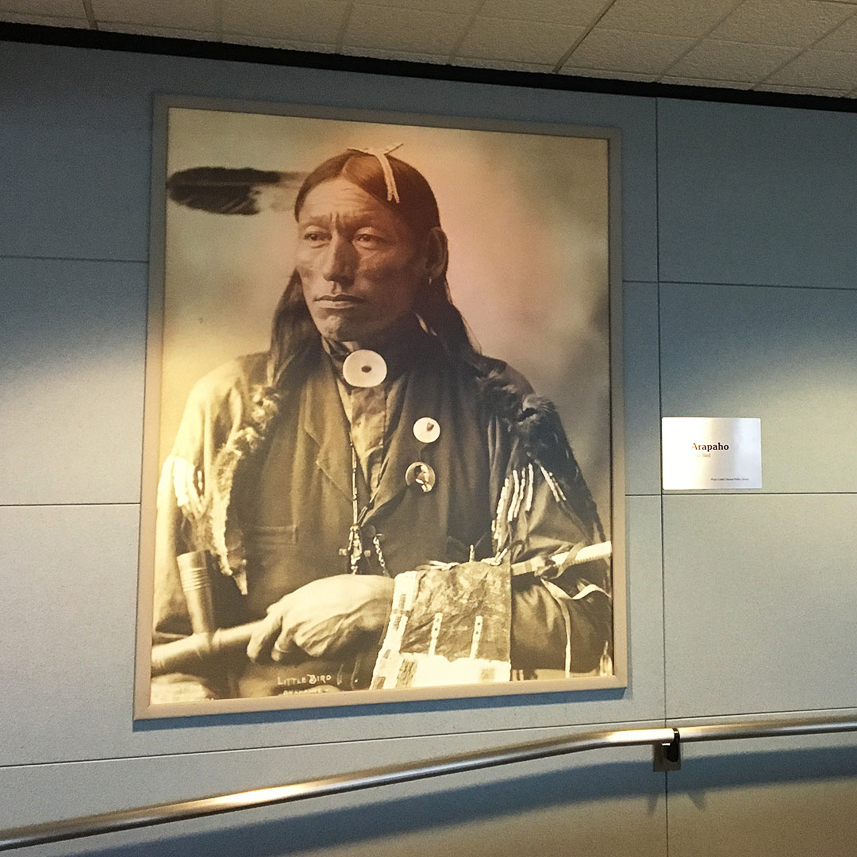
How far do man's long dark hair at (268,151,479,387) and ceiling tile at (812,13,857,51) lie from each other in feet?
3.97

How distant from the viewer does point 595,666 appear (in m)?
2.39

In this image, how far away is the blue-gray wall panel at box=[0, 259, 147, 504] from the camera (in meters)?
2.13

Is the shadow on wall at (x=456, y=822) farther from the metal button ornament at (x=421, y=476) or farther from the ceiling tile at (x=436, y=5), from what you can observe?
the ceiling tile at (x=436, y=5)

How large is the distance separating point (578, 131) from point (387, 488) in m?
1.25

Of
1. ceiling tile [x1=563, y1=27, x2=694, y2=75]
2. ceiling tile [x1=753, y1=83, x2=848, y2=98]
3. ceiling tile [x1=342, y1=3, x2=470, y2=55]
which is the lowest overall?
ceiling tile [x1=342, y1=3, x2=470, y2=55]

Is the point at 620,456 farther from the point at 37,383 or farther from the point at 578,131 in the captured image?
the point at 37,383

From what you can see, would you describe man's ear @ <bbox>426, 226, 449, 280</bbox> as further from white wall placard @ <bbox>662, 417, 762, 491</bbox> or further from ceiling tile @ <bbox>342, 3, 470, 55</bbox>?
white wall placard @ <bbox>662, 417, 762, 491</bbox>

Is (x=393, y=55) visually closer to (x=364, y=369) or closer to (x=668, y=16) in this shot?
(x=668, y=16)

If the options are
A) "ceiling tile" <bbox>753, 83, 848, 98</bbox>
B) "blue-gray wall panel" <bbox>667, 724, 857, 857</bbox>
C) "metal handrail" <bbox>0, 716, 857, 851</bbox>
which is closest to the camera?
"metal handrail" <bbox>0, 716, 857, 851</bbox>

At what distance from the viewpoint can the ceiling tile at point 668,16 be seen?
2.10 m

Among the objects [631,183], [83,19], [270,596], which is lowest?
[270,596]

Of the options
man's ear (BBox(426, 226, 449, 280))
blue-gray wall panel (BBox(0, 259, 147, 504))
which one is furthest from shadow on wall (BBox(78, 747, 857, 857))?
man's ear (BBox(426, 226, 449, 280))

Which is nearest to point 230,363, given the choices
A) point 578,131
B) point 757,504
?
point 578,131

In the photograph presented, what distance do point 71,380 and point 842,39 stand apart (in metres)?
2.38
